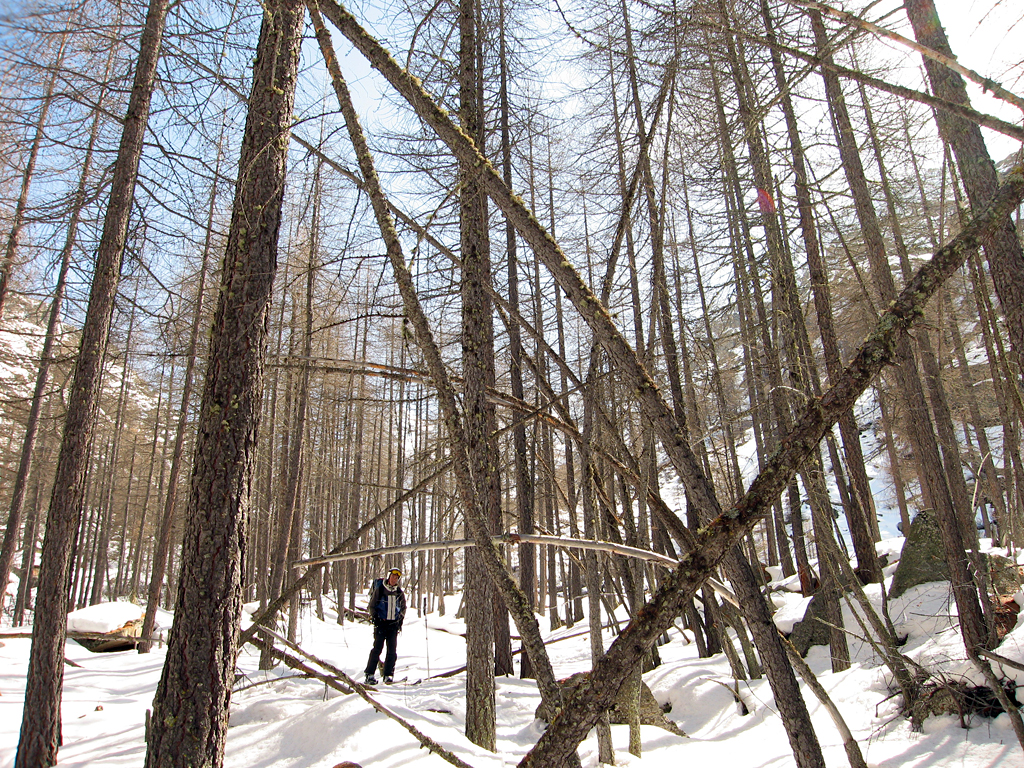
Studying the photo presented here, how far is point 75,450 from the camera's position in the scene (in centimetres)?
518

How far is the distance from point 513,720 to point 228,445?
4.96 metres

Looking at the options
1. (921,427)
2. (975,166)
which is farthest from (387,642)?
(975,166)

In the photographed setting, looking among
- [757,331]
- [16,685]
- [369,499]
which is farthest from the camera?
[369,499]

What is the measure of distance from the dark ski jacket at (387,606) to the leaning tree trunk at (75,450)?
3900mm

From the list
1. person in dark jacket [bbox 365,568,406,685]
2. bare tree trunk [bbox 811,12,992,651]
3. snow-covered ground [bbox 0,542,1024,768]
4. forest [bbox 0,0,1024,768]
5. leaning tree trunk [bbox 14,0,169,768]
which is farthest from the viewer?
person in dark jacket [bbox 365,568,406,685]

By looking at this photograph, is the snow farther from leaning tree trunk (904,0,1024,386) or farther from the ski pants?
leaning tree trunk (904,0,1024,386)

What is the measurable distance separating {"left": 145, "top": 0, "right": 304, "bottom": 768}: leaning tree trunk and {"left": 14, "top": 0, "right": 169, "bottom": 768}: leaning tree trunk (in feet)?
8.93

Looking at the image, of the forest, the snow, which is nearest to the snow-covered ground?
the forest

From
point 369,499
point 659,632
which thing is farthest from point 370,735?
point 369,499

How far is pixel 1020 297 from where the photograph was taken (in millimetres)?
3936

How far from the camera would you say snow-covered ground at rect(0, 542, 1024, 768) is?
3.89 m

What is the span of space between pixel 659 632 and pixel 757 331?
9794mm

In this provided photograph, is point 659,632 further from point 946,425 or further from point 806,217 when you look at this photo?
point 946,425

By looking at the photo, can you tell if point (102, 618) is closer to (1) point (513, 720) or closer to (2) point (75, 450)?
(2) point (75, 450)
